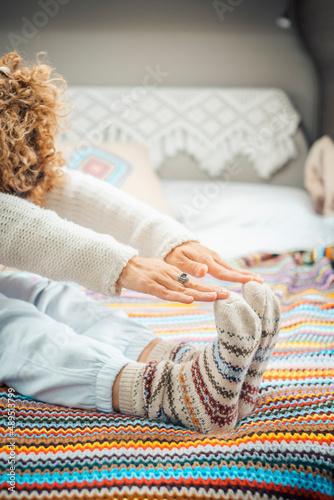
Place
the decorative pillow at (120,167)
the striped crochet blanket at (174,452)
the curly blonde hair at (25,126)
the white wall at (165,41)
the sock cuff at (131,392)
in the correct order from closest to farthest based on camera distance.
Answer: the striped crochet blanket at (174,452) < the sock cuff at (131,392) < the curly blonde hair at (25,126) < the decorative pillow at (120,167) < the white wall at (165,41)

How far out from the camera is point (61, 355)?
681 mm

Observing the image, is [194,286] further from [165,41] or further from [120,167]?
[165,41]

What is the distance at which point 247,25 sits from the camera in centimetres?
199

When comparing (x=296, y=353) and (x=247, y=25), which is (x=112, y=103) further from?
(x=296, y=353)

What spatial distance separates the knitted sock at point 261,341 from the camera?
660 millimetres

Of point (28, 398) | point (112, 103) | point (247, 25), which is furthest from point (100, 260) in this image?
point (247, 25)

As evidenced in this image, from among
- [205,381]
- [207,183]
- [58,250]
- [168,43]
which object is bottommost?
[207,183]

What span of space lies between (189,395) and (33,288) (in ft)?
1.32

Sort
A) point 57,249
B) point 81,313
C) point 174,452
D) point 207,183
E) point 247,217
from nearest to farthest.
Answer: point 174,452, point 57,249, point 81,313, point 247,217, point 207,183

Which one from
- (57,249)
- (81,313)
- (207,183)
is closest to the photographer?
(57,249)

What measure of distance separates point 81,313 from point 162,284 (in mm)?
232

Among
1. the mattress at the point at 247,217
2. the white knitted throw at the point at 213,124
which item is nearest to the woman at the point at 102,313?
the mattress at the point at 247,217

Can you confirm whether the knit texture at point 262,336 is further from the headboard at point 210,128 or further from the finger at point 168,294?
the headboard at point 210,128

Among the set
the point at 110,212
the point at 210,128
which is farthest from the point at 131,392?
the point at 210,128
